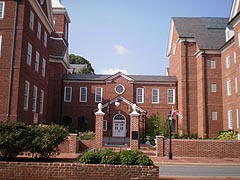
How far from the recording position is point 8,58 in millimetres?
22578

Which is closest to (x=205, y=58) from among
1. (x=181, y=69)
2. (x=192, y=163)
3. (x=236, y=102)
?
(x=181, y=69)

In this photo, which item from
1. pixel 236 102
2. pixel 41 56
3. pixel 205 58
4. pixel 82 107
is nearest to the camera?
pixel 41 56

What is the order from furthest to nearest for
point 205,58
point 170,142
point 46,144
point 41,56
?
point 205,58 → point 41,56 → point 170,142 → point 46,144

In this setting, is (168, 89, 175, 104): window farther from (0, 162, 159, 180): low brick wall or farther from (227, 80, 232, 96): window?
(0, 162, 159, 180): low brick wall

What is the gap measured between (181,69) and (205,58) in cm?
349

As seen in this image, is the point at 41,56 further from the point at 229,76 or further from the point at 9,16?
the point at 229,76

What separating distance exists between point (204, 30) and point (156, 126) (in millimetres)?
15242

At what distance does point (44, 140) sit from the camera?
1223cm

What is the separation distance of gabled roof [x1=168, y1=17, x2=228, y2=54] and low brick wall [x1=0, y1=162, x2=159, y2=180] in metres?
29.9

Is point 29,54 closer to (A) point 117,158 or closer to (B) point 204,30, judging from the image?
(A) point 117,158

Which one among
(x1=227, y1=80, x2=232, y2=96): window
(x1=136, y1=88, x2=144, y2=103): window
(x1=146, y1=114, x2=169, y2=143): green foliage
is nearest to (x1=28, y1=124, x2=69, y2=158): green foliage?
(x1=146, y1=114, x2=169, y2=143): green foliage

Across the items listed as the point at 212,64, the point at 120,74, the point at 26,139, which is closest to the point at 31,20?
the point at 26,139

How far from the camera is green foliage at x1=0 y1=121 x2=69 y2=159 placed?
11.8m

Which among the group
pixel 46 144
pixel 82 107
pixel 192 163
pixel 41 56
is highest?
pixel 41 56
